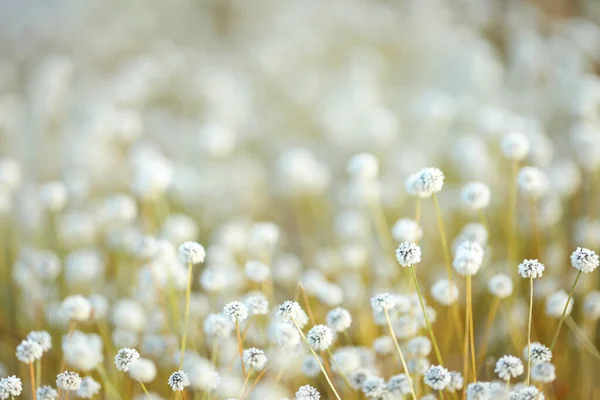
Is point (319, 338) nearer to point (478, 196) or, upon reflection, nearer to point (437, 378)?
point (437, 378)

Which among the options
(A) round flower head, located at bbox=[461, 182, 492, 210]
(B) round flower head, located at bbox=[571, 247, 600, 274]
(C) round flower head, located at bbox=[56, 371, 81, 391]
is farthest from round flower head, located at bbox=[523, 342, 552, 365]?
(C) round flower head, located at bbox=[56, 371, 81, 391]

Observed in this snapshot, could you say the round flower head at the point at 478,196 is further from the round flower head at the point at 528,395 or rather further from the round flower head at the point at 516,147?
the round flower head at the point at 528,395

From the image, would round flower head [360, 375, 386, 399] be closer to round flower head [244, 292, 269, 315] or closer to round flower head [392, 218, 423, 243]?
round flower head [244, 292, 269, 315]

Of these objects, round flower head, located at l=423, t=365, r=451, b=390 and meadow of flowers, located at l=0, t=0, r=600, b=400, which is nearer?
round flower head, located at l=423, t=365, r=451, b=390

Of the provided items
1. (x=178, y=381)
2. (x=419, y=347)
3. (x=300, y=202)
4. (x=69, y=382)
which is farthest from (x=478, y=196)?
(x=300, y=202)

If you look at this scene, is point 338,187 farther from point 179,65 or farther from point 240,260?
point 179,65

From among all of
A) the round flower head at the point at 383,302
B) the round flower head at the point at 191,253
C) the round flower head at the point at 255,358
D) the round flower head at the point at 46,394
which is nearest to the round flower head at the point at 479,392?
the round flower head at the point at 383,302

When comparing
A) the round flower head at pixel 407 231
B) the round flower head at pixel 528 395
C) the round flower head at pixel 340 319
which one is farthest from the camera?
the round flower head at pixel 407 231

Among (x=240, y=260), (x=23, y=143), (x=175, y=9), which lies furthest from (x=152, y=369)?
(x=175, y=9)
